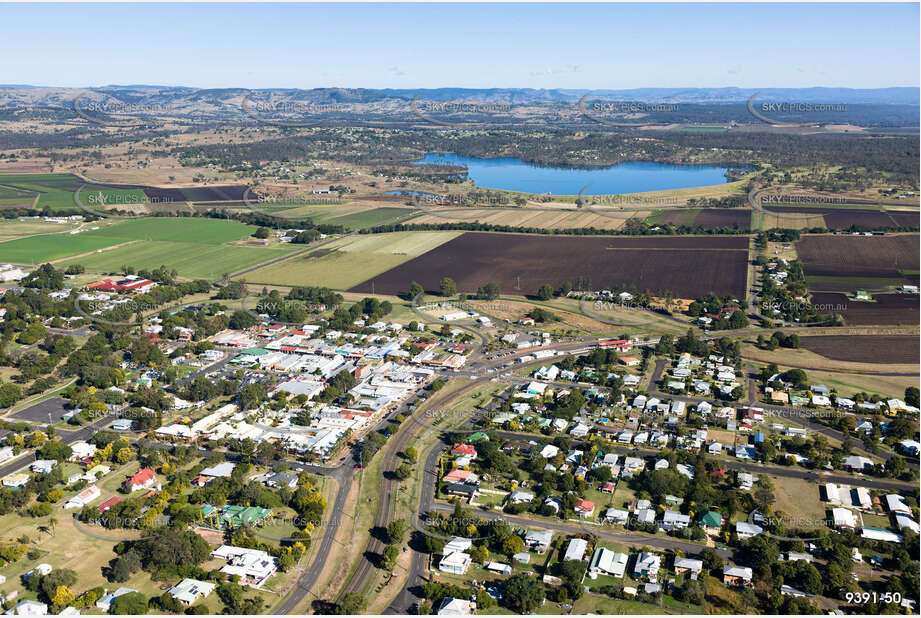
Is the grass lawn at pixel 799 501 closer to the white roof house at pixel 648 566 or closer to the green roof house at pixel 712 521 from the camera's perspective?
the green roof house at pixel 712 521

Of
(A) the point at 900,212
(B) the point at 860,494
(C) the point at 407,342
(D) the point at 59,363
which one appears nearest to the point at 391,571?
(B) the point at 860,494

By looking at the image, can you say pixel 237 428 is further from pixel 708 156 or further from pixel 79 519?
pixel 708 156

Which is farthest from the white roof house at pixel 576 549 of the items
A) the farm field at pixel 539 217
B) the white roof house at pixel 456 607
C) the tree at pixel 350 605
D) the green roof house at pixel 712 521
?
the farm field at pixel 539 217

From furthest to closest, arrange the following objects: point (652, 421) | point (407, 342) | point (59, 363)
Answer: point (407, 342) < point (59, 363) < point (652, 421)

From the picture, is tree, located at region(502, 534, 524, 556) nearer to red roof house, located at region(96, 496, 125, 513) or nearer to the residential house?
the residential house

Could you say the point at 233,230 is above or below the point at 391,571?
above

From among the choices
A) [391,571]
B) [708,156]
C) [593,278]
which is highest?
[708,156]

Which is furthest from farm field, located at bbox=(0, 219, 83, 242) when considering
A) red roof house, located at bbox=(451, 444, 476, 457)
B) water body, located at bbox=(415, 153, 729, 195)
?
red roof house, located at bbox=(451, 444, 476, 457)
